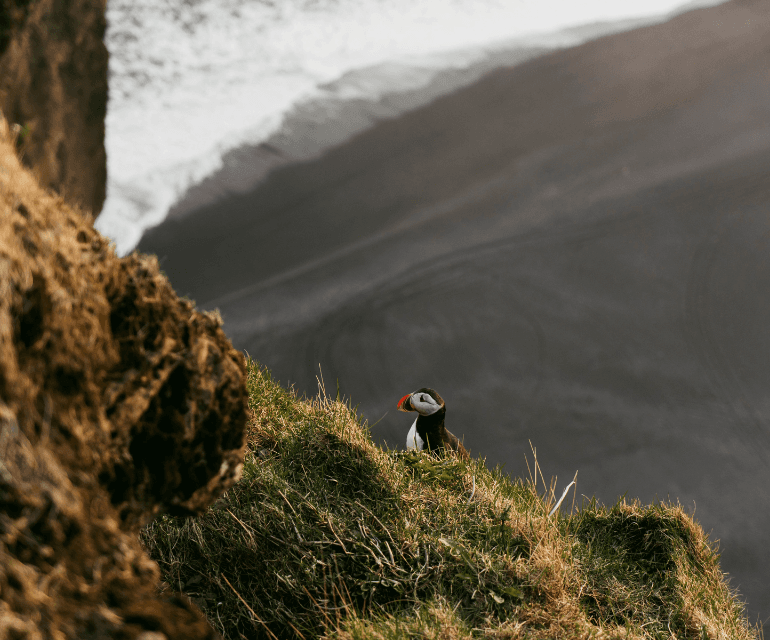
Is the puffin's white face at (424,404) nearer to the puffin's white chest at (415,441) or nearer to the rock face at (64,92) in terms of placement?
the puffin's white chest at (415,441)

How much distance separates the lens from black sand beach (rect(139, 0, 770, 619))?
4.45m

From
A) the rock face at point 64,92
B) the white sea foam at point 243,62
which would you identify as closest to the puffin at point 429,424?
the rock face at point 64,92

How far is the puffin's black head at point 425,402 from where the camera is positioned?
3.56m

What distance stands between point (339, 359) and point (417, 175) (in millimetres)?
2385

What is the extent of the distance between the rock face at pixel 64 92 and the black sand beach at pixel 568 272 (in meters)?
1.29

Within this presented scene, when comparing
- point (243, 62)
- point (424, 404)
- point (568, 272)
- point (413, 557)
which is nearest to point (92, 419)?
point (413, 557)

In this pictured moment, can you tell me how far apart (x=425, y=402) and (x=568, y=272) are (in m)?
2.53

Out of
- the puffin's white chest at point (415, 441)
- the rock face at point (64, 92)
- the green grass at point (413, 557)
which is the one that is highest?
the rock face at point (64, 92)

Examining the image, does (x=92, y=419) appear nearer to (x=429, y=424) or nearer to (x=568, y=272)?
(x=429, y=424)

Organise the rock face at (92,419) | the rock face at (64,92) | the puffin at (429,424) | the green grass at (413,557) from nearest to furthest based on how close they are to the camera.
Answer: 1. the rock face at (92,419)
2. the green grass at (413,557)
3. the rock face at (64,92)
4. the puffin at (429,424)

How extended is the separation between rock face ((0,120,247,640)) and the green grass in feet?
2.17

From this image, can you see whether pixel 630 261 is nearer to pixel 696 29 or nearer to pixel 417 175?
pixel 417 175

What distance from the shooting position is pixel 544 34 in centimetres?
701

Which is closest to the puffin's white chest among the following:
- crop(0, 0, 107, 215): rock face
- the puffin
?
the puffin
